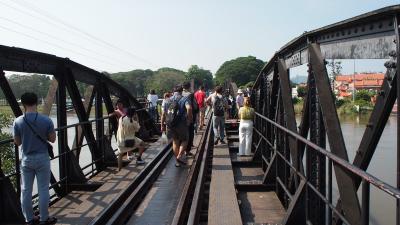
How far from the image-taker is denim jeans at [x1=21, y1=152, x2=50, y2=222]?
5504 mm

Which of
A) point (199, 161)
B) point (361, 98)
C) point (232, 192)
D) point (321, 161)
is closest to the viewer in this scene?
point (321, 161)

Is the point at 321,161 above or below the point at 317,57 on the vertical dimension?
below

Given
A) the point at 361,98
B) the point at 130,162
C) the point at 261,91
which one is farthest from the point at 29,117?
the point at 361,98

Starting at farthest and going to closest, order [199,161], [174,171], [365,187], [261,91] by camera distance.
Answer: [261,91], [199,161], [174,171], [365,187]

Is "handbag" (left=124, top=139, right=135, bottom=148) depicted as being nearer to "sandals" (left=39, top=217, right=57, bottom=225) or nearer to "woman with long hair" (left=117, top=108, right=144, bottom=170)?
"woman with long hair" (left=117, top=108, right=144, bottom=170)

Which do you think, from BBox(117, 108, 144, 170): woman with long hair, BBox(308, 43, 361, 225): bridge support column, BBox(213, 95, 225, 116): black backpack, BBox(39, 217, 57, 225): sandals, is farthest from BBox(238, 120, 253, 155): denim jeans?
BBox(39, 217, 57, 225): sandals

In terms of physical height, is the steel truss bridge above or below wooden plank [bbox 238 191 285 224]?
above

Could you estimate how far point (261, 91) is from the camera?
11.4 metres

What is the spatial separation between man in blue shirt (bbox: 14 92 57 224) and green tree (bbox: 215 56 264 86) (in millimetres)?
158766

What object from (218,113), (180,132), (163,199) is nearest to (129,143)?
(180,132)

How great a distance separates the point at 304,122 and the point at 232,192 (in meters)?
1.84

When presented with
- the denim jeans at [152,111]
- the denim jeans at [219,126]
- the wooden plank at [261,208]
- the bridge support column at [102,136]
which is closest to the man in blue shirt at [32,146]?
the wooden plank at [261,208]

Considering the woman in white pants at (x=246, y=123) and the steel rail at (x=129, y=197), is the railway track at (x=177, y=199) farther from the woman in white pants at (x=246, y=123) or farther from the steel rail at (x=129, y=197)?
the woman in white pants at (x=246, y=123)

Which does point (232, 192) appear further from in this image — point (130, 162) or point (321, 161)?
point (130, 162)
